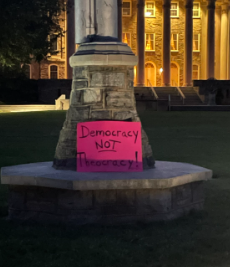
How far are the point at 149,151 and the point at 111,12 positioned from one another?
1946mm

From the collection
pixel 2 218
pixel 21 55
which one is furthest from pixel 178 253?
pixel 21 55

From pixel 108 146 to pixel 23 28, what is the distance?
23185 mm

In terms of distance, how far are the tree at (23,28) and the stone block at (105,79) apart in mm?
21809

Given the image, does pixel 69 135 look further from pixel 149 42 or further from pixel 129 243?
pixel 149 42

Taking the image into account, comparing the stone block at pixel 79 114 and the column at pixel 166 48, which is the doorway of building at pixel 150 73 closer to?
the column at pixel 166 48

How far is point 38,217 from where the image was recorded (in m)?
6.75

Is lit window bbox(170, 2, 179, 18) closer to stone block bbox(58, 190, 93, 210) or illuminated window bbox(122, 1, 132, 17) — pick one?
illuminated window bbox(122, 1, 132, 17)

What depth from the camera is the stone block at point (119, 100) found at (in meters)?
7.07

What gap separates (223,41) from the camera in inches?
2731

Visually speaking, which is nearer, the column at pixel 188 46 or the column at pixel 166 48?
the column at pixel 166 48

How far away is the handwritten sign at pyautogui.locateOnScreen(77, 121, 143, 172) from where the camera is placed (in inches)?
275

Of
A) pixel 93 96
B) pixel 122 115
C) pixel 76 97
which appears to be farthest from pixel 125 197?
pixel 76 97

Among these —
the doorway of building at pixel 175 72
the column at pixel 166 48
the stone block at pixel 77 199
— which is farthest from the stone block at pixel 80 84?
the doorway of building at pixel 175 72

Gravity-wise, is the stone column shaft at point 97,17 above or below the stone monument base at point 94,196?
above
